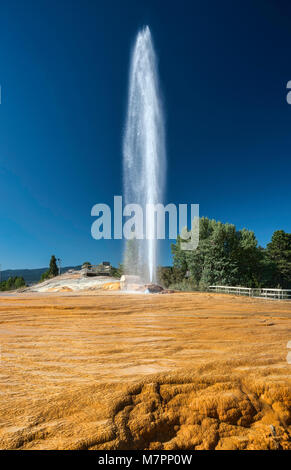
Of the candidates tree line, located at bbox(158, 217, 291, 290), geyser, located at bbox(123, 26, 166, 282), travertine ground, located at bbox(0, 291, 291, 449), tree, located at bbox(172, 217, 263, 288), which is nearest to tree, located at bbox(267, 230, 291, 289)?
tree line, located at bbox(158, 217, 291, 290)

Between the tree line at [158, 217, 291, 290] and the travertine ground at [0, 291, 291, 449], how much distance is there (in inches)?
663

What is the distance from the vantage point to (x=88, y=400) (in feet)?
3.49

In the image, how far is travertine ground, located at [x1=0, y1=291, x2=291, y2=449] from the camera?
0.92 m

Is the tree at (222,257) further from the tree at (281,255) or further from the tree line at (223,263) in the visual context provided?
the tree at (281,255)

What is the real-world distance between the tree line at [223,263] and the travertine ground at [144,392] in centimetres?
1684

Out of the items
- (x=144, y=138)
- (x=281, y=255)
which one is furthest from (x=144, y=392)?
(x=281, y=255)

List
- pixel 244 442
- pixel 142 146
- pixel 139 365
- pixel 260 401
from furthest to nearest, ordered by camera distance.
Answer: pixel 142 146
pixel 139 365
pixel 260 401
pixel 244 442

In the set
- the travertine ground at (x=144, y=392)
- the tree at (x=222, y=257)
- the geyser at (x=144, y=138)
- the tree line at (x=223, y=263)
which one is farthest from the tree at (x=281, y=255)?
the travertine ground at (x=144, y=392)

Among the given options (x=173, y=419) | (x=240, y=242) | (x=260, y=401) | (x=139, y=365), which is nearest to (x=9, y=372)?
(x=139, y=365)

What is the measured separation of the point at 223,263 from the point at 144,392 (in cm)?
2074

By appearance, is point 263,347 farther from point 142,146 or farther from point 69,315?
point 142,146

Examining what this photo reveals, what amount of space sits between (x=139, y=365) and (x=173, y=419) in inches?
16.7

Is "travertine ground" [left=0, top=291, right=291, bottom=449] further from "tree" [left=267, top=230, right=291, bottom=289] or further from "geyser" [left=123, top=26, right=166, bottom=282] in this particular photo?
"tree" [left=267, top=230, right=291, bottom=289]

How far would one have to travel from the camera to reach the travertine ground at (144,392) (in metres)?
0.92
